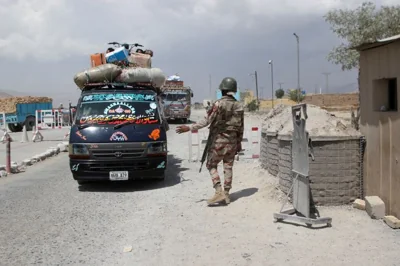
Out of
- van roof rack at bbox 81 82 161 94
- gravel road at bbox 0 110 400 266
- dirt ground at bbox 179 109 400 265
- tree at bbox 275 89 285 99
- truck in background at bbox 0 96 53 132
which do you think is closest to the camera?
dirt ground at bbox 179 109 400 265

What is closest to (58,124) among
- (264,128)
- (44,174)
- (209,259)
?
(44,174)

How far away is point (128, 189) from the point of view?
8805 mm

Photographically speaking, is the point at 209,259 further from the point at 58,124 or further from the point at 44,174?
the point at 58,124

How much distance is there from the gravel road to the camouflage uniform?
1.68 ft

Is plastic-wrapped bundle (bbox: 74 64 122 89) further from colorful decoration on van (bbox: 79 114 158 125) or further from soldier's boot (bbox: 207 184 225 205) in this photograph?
soldier's boot (bbox: 207 184 225 205)

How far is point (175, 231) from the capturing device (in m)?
5.69

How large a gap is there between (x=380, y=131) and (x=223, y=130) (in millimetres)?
2341

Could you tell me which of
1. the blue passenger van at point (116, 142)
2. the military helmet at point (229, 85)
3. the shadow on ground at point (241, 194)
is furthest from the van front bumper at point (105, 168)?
the military helmet at point (229, 85)

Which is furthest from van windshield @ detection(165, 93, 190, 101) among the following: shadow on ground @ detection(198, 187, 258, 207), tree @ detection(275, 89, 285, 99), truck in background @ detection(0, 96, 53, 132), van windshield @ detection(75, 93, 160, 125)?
tree @ detection(275, 89, 285, 99)

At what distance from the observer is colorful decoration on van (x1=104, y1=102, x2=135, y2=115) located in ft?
30.0

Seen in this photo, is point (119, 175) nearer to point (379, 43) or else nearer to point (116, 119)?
point (116, 119)

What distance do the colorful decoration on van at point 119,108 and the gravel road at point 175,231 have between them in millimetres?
1668

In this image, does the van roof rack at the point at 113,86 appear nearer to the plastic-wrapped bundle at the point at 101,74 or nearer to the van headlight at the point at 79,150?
the plastic-wrapped bundle at the point at 101,74

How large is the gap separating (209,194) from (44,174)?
530 centimetres
